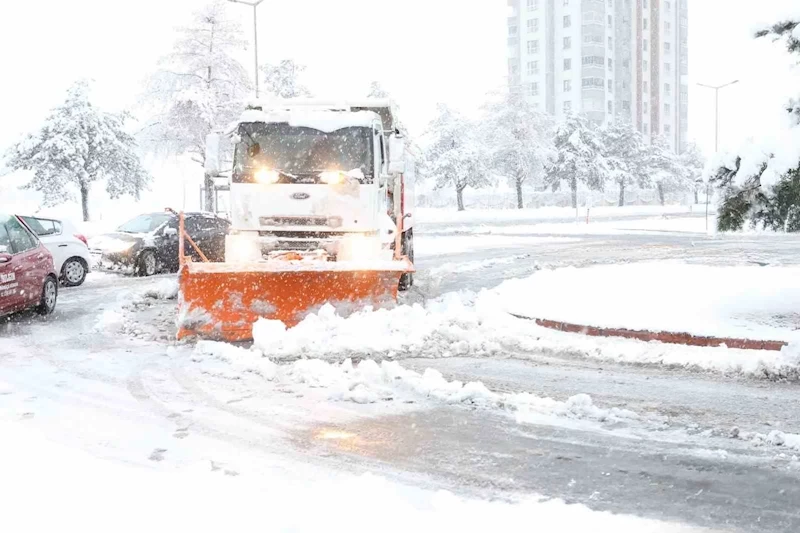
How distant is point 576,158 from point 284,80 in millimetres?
27100

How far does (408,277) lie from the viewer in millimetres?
14359

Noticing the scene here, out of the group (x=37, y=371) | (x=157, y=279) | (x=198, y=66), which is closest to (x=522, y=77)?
(x=198, y=66)

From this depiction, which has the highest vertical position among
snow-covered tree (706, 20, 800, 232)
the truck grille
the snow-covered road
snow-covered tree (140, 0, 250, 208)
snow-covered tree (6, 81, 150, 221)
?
snow-covered tree (140, 0, 250, 208)

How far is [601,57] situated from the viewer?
9869cm

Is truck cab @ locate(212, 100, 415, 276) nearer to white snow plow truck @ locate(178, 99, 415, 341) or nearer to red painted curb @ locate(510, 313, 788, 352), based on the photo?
white snow plow truck @ locate(178, 99, 415, 341)

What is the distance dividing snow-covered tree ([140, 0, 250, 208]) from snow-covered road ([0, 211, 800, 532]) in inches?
1299

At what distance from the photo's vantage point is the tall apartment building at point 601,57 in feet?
324

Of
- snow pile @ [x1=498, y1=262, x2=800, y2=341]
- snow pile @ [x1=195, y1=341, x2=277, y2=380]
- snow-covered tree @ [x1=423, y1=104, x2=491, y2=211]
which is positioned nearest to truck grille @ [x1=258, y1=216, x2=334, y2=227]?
snow pile @ [x1=498, y1=262, x2=800, y2=341]

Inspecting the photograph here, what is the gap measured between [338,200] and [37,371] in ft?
14.7

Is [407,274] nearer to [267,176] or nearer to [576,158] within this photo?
[267,176]

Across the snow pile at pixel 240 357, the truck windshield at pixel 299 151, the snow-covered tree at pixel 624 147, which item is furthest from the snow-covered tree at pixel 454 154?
the snow pile at pixel 240 357

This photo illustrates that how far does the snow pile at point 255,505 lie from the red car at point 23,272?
6.11 m

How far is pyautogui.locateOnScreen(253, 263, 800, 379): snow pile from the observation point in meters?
7.95

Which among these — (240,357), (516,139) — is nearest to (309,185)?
(240,357)
